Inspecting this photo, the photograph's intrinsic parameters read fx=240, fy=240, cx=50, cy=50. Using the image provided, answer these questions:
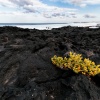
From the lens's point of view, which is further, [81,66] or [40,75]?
[40,75]

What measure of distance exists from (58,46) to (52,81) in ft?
12.7

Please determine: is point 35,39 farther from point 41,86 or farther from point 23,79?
point 41,86

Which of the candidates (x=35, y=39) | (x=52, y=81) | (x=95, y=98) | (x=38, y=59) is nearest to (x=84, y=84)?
(x=95, y=98)

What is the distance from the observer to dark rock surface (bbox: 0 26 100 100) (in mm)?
7364

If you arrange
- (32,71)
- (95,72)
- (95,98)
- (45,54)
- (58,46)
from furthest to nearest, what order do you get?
(58,46) < (45,54) < (32,71) < (95,72) < (95,98)

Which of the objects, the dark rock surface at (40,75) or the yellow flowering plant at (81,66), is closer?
the dark rock surface at (40,75)

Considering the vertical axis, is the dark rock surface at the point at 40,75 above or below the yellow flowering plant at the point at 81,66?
below

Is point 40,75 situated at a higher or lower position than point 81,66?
lower

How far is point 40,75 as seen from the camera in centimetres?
896

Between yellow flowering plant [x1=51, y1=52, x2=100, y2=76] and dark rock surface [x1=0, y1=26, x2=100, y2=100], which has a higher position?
yellow flowering plant [x1=51, y1=52, x2=100, y2=76]

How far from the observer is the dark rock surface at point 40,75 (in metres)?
7.36

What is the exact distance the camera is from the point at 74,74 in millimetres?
8516

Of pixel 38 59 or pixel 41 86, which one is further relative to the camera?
pixel 38 59

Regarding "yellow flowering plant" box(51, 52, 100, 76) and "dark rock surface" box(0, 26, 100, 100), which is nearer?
"dark rock surface" box(0, 26, 100, 100)
